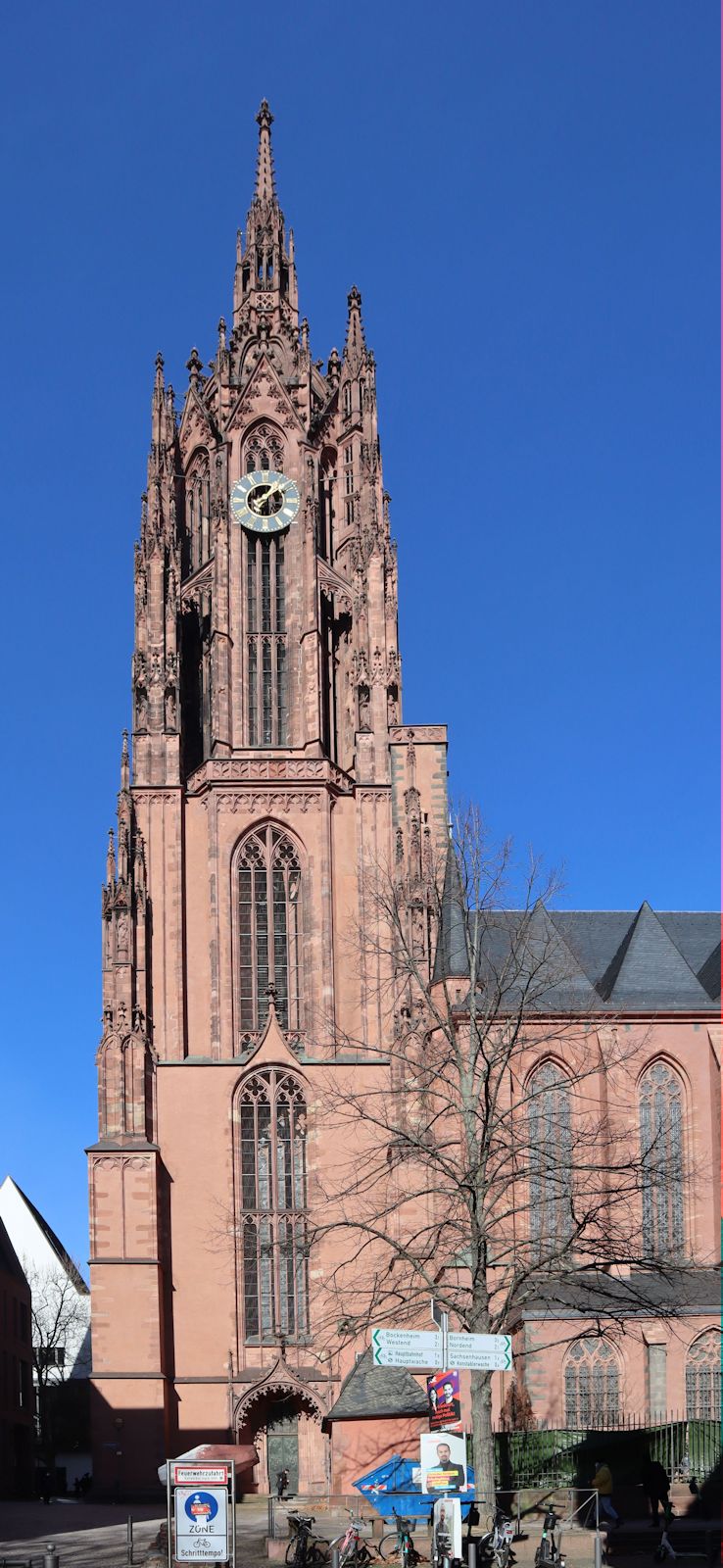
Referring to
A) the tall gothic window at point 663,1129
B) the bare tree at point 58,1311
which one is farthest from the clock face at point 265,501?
the bare tree at point 58,1311

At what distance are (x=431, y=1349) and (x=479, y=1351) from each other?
1022mm

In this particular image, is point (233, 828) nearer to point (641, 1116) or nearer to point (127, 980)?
point (127, 980)

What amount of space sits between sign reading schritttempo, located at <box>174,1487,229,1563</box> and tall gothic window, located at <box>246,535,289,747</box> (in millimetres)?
33302

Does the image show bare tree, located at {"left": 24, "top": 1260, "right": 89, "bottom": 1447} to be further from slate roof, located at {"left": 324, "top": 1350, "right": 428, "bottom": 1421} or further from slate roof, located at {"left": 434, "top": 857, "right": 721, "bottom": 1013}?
slate roof, located at {"left": 324, "top": 1350, "right": 428, "bottom": 1421}

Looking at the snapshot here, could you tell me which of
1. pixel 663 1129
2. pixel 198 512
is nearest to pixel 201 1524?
pixel 663 1129

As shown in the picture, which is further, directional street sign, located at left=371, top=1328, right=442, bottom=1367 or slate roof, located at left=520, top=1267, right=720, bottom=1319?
slate roof, located at left=520, top=1267, right=720, bottom=1319

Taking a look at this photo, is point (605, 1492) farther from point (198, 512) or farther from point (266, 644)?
point (198, 512)

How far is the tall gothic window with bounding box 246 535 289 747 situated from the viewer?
57.7 m

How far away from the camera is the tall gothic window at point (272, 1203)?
52.6 m

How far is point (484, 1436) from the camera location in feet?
106

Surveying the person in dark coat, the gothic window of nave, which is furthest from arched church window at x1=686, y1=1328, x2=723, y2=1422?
the gothic window of nave

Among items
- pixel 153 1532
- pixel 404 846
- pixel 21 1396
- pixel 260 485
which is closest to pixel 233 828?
pixel 404 846

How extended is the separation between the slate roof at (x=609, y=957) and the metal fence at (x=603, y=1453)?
1242 cm

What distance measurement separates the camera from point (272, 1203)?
5325cm
